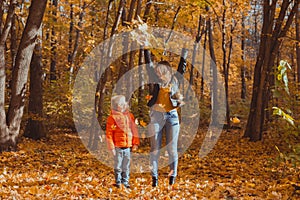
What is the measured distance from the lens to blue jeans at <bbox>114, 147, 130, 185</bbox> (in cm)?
510

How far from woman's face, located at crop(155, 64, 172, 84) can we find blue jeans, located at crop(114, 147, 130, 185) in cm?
115

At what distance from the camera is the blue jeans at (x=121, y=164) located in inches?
201

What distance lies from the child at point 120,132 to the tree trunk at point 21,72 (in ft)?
14.3

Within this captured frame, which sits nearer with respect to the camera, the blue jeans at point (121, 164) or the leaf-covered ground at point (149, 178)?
the leaf-covered ground at point (149, 178)

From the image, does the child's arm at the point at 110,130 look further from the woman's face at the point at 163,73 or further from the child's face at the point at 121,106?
the woman's face at the point at 163,73

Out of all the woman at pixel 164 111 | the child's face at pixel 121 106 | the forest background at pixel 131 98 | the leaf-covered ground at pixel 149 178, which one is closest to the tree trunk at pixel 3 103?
the forest background at pixel 131 98

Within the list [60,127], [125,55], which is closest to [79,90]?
[60,127]

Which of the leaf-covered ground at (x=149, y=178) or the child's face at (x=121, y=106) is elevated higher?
the child's face at (x=121, y=106)

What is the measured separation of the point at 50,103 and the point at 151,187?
10527mm

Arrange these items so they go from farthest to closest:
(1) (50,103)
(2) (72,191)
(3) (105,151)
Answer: (1) (50,103), (3) (105,151), (2) (72,191)

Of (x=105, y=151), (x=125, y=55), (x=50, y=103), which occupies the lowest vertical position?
(x=105, y=151)

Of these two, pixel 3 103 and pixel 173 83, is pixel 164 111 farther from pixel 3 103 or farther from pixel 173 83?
pixel 3 103

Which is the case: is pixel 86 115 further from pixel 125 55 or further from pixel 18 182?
pixel 18 182

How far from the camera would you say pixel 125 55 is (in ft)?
36.8
